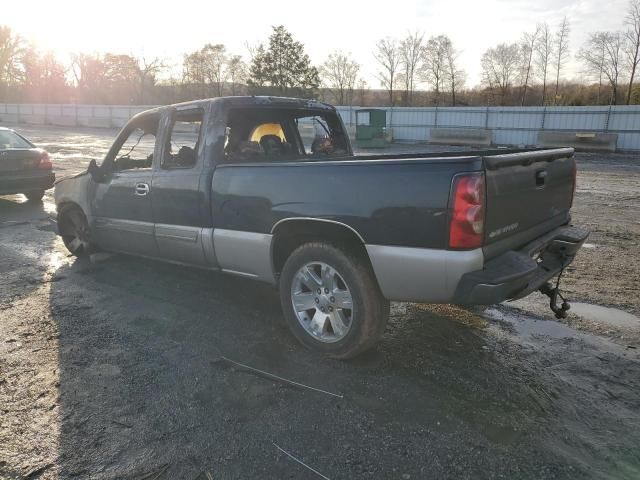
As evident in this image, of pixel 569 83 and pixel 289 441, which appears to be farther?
pixel 569 83

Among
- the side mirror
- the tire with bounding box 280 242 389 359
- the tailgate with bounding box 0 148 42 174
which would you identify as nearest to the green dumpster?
the tailgate with bounding box 0 148 42 174

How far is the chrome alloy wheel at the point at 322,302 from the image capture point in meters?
3.58

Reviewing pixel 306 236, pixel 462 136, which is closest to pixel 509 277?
pixel 306 236

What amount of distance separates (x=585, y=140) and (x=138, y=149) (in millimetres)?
21757

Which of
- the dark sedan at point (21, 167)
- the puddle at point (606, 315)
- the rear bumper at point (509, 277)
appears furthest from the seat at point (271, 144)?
the dark sedan at point (21, 167)

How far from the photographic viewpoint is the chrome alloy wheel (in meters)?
3.58

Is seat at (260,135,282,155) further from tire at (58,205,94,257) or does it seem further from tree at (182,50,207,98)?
tree at (182,50,207,98)

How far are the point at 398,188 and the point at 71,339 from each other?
2.95 m

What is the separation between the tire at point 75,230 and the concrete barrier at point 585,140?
69.2 ft

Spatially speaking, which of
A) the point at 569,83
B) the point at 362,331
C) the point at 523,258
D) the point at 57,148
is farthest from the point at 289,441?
the point at 569,83

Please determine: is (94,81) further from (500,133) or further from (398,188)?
(398,188)

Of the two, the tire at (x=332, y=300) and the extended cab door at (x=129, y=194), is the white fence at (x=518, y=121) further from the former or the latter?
the tire at (x=332, y=300)

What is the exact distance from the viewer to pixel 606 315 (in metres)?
4.41

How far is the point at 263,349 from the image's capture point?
386 centimetres
